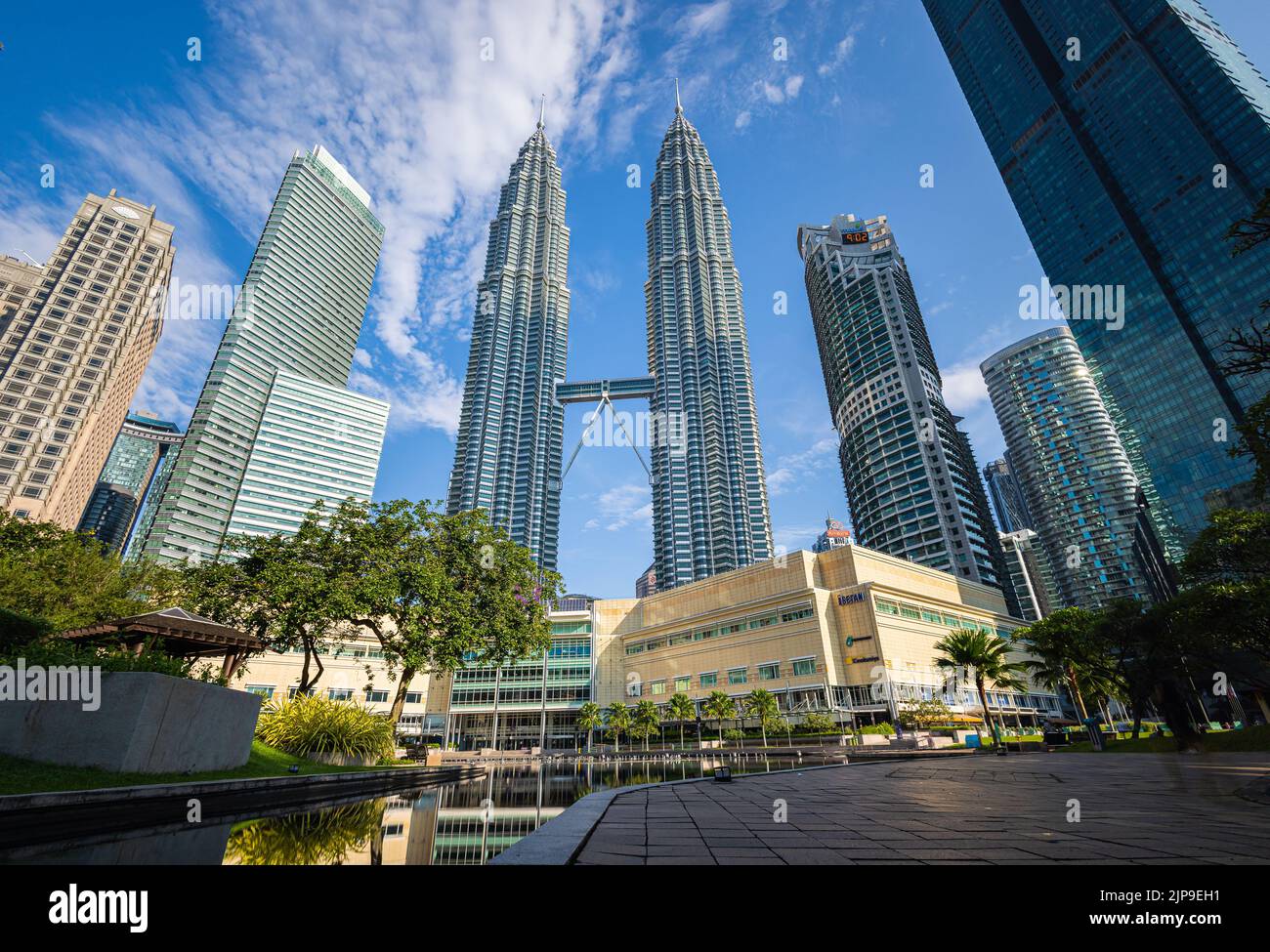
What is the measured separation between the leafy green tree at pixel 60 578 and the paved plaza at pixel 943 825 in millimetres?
30573

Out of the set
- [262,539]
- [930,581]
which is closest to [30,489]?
[262,539]

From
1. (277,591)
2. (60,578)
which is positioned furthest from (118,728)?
(60,578)

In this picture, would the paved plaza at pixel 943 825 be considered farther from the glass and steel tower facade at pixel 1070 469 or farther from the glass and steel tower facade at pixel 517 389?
the glass and steel tower facade at pixel 1070 469

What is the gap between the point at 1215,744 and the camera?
98.2 ft

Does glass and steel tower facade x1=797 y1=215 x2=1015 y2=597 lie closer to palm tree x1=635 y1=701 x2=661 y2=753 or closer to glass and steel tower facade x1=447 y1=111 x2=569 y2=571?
palm tree x1=635 y1=701 x2=661 y2=753

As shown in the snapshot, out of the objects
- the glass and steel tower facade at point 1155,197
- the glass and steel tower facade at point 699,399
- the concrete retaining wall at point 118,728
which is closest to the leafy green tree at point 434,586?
the concrete retaining wall at point 118,728

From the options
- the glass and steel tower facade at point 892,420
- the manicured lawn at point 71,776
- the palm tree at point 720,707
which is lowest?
the manicured lawn at point 71,776

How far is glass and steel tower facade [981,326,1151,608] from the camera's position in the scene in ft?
494

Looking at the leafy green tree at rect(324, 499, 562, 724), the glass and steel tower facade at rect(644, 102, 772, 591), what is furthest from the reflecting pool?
the glass and steel tower facade at rect(644, 102, 772, 591)

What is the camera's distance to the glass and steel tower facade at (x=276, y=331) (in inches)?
4926

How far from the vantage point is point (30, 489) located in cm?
9112

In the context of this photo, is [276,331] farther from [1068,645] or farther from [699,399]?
[1068,645]

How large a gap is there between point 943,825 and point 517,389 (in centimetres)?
17597
